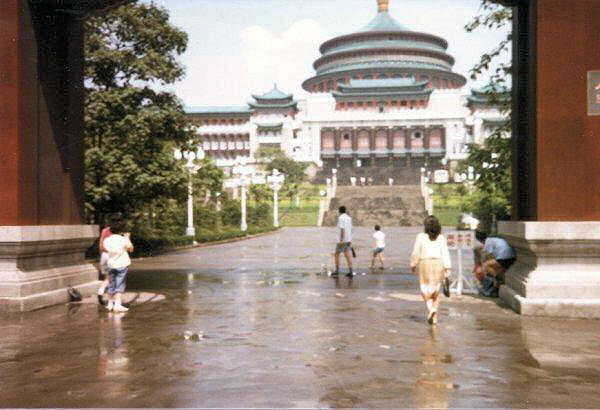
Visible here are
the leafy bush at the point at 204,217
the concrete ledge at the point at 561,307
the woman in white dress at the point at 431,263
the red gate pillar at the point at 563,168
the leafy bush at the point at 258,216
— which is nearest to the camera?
the woman in white dress at the point at 431,263

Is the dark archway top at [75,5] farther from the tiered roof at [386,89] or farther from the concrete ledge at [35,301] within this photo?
the tiered roof at [386,89]

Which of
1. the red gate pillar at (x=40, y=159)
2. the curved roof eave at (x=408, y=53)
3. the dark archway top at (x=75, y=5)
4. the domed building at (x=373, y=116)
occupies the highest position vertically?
the curved roof eave at (x=408, y=53)

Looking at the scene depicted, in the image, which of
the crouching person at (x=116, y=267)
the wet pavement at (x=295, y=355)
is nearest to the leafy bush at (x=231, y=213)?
the wet pavement at (x=295, y=355)

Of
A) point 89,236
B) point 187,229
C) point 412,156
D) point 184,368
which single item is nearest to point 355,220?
point 187,229

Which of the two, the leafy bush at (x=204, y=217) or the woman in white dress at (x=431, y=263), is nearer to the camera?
the woman in white dress at (x=431, y=263)

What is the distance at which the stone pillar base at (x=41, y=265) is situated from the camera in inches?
382

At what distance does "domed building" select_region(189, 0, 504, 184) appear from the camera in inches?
3777

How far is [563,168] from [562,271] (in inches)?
58.4

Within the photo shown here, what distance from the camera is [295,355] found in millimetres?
6801

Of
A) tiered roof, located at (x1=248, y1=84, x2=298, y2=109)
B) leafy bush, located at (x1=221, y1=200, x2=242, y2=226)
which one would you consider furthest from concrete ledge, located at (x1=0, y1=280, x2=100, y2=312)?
tiered roof, located at (x1=248, y1=84, x2=298, y2=109)

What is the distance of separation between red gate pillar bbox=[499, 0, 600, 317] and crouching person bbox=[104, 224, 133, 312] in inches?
238

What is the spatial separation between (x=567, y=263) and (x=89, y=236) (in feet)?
26.5

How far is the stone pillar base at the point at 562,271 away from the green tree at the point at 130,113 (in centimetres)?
1410

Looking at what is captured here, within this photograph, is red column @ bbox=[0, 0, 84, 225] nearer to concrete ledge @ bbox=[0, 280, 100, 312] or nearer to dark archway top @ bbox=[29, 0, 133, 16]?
dark archway top @ bbox=[29, 0, 133, 16]
